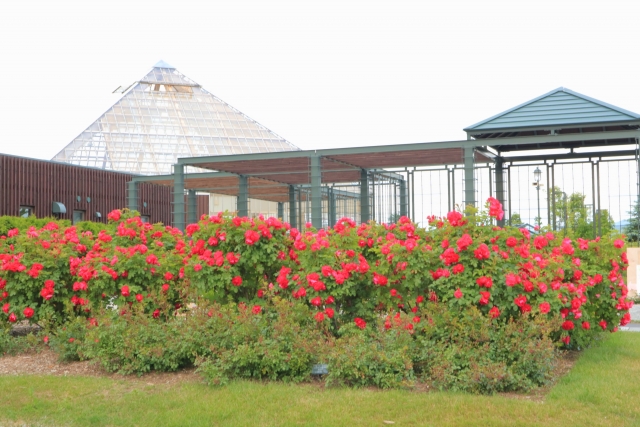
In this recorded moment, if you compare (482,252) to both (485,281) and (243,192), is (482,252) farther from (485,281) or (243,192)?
(243,192)

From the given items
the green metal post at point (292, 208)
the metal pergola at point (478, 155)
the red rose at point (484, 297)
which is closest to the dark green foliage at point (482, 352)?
the red rose at point (484, 297)

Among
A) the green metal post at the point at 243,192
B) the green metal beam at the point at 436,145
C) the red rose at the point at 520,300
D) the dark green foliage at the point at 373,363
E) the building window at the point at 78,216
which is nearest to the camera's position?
the dark green foliage at the point at 373,363

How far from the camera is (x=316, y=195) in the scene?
2320 centimetres

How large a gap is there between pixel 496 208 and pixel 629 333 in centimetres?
457

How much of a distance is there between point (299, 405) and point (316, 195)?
54.6 feet

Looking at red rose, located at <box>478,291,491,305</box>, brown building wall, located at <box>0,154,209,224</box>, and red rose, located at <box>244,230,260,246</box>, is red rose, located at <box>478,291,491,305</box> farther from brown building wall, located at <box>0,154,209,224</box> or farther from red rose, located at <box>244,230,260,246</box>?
brown building wall, located at <box>0,154,209,224</box>

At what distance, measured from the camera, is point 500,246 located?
8.35 m

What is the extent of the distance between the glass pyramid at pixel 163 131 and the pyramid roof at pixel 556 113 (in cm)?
3280

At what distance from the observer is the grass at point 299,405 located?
630 centimetres

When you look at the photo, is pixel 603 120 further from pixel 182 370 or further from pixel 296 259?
pixel 182 370

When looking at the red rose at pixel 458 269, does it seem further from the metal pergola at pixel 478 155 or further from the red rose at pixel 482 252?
the metal pergola at pixel 478 155

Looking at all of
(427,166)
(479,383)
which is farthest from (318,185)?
(479,383)

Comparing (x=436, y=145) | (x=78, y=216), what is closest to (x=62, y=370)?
(x=436, y=145)

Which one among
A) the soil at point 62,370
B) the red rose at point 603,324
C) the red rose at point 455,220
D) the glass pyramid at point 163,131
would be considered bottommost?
the soil at point 62,370
